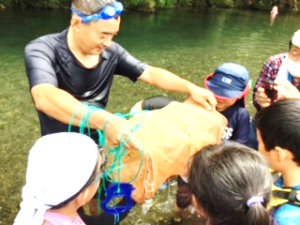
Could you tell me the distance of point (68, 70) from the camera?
2.56m

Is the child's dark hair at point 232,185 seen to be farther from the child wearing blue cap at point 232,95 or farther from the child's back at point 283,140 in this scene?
the child wearing blue cap at point 232,95

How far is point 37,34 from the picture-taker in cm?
1333

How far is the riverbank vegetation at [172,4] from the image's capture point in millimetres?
20188

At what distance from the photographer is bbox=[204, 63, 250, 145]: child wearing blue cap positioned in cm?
292

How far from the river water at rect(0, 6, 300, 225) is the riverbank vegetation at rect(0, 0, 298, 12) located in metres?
0.93

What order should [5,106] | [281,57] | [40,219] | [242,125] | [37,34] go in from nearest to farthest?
[40,219], [242,125], [281,57], [5,106], [37,34]

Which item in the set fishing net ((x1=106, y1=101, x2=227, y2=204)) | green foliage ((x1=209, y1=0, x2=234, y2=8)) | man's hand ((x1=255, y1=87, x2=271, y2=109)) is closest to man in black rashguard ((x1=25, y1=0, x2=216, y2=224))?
fishing net ((x1=106, y1=101, x2=227, y2=204))

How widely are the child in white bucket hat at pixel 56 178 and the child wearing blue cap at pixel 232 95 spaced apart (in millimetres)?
1529

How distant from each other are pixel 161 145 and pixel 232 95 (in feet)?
3.59

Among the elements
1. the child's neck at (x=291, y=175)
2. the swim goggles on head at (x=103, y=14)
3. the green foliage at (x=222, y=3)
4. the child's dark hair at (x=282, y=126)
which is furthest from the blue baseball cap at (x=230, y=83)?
the green foliage at (x=222, y=3)

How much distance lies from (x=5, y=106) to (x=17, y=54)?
420 cm

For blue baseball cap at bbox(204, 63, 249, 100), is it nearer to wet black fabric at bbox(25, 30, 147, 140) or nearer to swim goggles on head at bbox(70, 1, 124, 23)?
wet black fabric at bbox(25, 30, 147, 140)

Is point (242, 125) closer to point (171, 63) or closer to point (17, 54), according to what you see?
point (171, 63)

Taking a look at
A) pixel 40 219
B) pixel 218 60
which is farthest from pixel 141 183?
pixel 218 60
